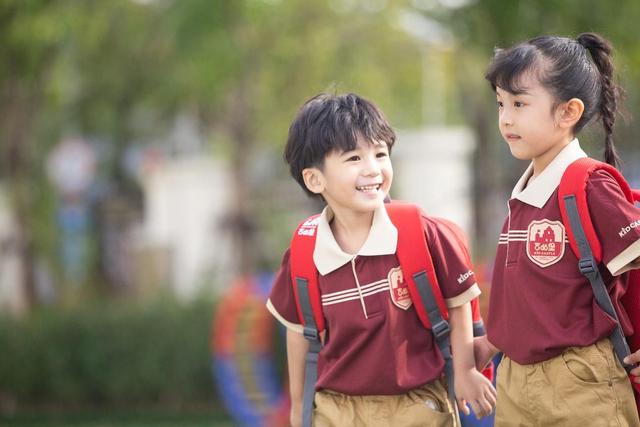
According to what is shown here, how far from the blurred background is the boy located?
2.97 meters

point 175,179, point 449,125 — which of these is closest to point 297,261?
point 175,179

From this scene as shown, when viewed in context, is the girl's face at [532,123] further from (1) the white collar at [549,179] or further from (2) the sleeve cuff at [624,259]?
(2) the sleeve cuff at [624,259]

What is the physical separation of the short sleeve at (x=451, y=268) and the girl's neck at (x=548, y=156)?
1.13 ft

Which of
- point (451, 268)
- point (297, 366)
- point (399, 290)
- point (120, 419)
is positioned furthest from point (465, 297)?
point (120, 419)

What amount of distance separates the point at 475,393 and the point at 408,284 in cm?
39

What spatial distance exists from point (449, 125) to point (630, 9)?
737 inches

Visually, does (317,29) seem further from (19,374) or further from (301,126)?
(301,126)

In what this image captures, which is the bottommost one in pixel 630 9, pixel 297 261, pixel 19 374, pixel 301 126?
pixel 19 374

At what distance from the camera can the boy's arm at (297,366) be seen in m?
3.71

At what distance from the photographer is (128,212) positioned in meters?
19.9

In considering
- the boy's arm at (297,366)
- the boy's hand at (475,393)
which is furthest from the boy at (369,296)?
the boy's arm at (297,366)

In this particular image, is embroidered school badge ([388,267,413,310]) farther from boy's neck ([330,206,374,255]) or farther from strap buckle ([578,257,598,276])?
strap buckle ([578,257,598,276])

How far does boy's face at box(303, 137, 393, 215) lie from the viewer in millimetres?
3467

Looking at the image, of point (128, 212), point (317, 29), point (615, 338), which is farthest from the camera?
point (128, 212)
